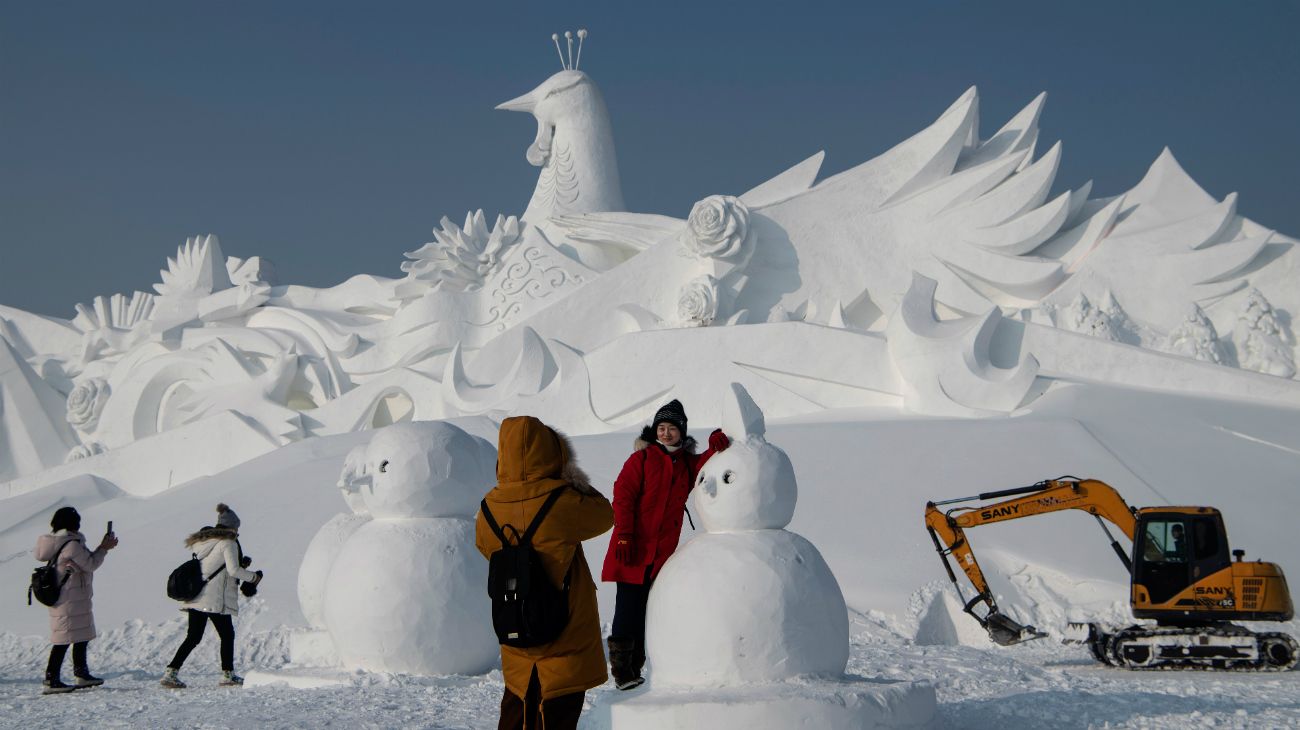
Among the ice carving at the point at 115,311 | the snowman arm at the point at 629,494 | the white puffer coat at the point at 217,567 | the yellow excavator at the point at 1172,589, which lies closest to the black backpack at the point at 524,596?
the snowman arm at the point at 629,494

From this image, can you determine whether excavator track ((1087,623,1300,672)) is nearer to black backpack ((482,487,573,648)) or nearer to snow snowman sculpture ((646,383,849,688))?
snow snowman sculpture ((646,383,849,688))

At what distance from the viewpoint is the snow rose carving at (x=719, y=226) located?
1555 cm

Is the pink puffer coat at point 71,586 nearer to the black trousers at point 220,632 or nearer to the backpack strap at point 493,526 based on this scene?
the black trousers at point 220,632

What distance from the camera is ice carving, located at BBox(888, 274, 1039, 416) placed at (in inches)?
488

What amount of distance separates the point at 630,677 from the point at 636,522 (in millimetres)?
633

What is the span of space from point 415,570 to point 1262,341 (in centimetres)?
1174

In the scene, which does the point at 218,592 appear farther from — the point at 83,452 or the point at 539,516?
the point at 83,452

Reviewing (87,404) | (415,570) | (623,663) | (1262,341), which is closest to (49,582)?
(415,570)

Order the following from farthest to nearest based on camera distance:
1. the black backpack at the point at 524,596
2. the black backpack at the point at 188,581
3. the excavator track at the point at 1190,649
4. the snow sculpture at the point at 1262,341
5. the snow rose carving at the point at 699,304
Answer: the snow rose carving at the point at 699,304, the snow sculpture at the point at 1262,341, the excavator track at the point at 1190,649, the black backpack at the point at 188,581, the black backpack at the point at 524,596

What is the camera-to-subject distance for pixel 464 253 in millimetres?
17828

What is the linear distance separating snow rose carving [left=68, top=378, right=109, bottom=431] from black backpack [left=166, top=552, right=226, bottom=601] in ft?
44.7

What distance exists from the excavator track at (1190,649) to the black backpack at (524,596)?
A: 5349 millimetres

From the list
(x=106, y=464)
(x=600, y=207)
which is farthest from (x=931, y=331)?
(x=106, y=464)

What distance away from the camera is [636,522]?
4973 mm
